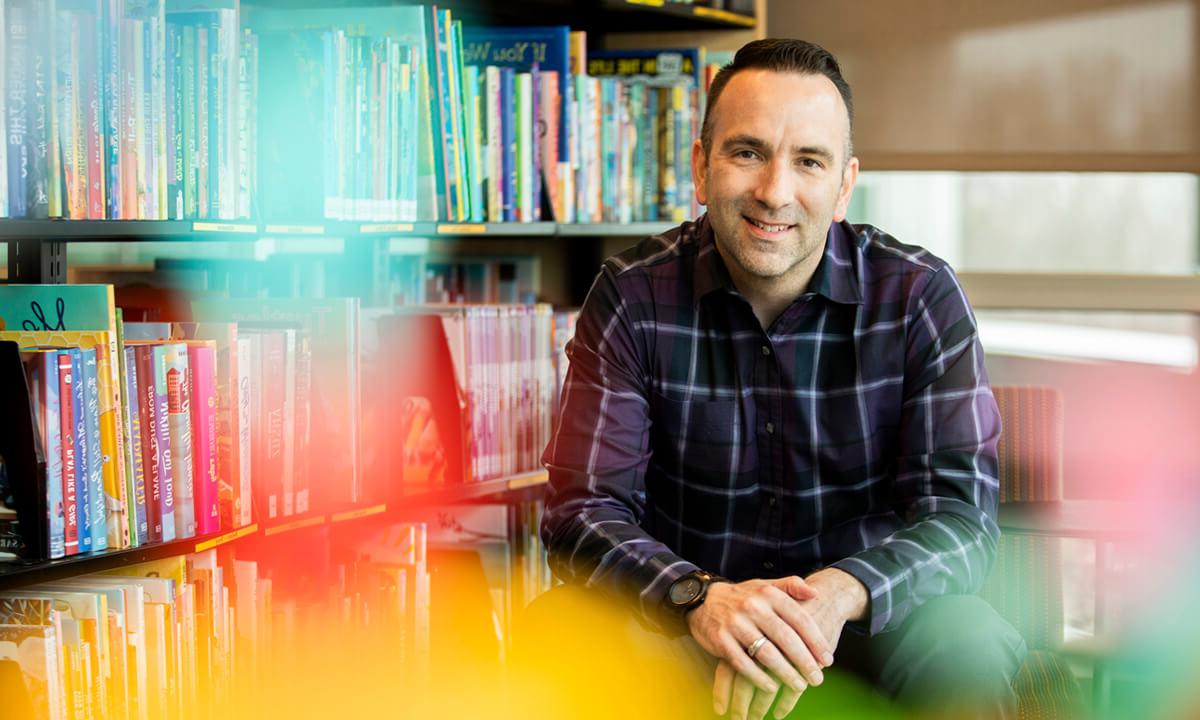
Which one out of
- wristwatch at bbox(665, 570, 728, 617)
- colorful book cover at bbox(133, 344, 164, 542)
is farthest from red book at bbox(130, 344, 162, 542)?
wristwatch at bbox(665, 570, 728, 617)

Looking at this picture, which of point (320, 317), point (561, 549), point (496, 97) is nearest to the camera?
point (561, 549)

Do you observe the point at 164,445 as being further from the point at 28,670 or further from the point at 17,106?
the point at 17,106

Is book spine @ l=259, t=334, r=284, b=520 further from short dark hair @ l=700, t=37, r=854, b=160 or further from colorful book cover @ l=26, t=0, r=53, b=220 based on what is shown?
short dark hair @ l=700, t=37, r=854, b=160

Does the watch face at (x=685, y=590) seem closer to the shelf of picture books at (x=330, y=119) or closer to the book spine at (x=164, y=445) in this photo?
the book spine at (x=164, y=445)

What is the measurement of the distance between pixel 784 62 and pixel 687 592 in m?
0.78

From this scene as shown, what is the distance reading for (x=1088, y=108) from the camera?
10.7 feet

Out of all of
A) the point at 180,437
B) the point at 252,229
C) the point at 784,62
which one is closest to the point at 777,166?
the point at 784,62

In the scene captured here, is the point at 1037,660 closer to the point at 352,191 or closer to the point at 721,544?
the point at 721,544

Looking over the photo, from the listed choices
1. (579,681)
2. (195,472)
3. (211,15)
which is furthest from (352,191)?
(579,681)

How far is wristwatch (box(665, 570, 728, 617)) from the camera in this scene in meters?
1.60

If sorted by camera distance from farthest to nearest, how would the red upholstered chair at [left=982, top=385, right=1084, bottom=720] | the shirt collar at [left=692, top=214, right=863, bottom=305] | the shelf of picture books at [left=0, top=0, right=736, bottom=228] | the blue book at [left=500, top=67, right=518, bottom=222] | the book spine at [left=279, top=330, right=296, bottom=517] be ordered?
the blue book at [left=500, top=67, right=518, bottom=222], the book spine at [left=279, top=330, right=296, bottom=517], the shirt collar at [left=692, top=214, right=863, bottom=305], the shelf of picture books at [left=0, top=0, right=736, bottom=228], the red upholstered chair at [left=982, top=385, right=1084, bottom=720]

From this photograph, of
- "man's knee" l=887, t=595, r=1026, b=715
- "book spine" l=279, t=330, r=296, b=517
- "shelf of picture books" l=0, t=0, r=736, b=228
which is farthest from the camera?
"book spine" l=279, t=330, r=296, b=517

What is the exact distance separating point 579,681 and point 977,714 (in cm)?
52

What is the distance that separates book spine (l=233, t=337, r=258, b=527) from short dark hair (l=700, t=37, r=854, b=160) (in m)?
0.81
